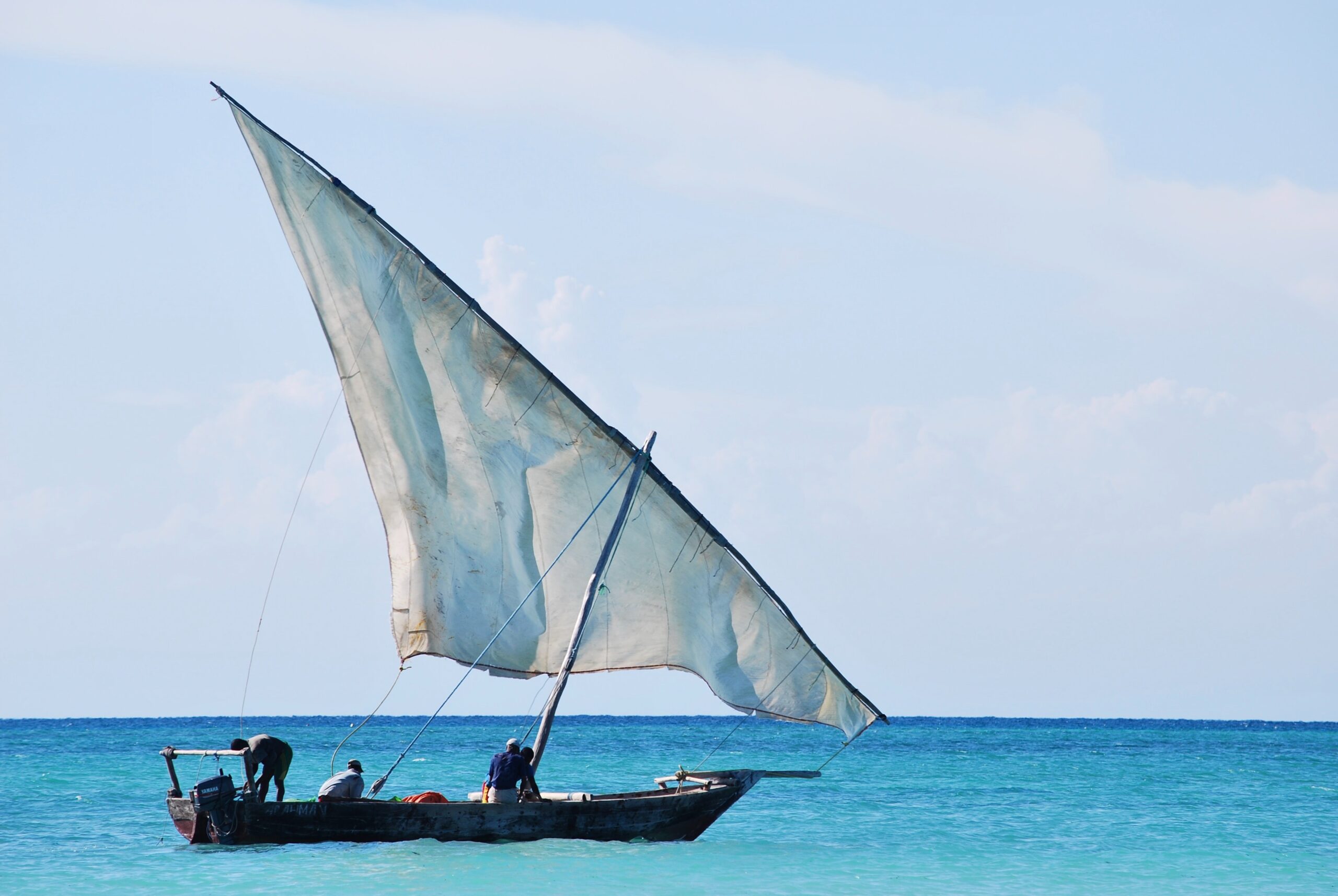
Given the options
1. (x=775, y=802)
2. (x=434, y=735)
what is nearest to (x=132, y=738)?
(x=434, y=735)

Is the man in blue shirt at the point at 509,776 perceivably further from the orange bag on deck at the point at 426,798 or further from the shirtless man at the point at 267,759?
the shirtless man at the point at 267,759

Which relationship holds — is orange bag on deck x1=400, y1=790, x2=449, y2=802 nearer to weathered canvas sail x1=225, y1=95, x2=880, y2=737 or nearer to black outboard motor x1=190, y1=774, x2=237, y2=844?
weathered canvas sail x1=225, y1=95, x2=880, y2=737

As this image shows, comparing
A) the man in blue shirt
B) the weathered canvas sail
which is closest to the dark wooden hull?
the man in blue shirt

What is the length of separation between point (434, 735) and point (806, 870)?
261 ft

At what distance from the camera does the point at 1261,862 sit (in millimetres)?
21188

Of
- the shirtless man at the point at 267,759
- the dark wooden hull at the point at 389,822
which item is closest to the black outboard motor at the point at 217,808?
the dark wooden hull at the point at 389,822

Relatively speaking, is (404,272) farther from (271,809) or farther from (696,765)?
(696,765)

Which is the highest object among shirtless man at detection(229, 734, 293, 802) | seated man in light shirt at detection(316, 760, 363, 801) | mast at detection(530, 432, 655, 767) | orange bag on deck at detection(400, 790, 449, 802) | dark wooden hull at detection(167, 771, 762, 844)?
mast at detection(530, 432, 655, 767)

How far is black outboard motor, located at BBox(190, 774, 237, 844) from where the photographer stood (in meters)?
17.3

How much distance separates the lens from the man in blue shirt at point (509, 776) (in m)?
18.0

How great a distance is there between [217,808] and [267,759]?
0.85 meters

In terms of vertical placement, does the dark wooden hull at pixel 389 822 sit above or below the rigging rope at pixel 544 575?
below

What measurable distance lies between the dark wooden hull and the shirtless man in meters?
0.37

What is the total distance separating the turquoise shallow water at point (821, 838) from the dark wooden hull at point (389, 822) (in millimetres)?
246
